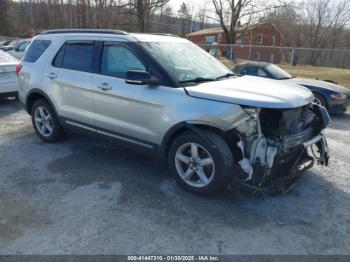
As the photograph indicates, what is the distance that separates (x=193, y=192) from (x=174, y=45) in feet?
7.12

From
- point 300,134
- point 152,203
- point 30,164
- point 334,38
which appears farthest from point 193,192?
point 334,38

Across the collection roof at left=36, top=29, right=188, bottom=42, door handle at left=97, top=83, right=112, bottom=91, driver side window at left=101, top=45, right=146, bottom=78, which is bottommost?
door handle at left=97, top=83, right=112, bottom=91

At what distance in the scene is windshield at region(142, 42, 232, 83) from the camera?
406 cm

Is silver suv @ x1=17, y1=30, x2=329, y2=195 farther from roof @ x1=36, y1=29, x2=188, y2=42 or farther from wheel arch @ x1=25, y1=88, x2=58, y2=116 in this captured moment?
wheel arch @ x1=25, y1=88, x2=58, y2=116

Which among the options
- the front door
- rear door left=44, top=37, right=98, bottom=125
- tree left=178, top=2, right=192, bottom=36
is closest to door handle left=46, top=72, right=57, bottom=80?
rear door left=44, top=37, right=98, bottom=125

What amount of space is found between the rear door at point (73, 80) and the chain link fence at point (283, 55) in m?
15.0

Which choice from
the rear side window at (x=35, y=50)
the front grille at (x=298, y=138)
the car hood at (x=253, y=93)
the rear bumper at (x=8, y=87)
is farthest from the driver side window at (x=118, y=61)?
the rear bumper at (x=8, y=87)

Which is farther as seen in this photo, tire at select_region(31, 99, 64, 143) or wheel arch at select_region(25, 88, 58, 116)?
tire at select_region(31, 99, 64, 143)

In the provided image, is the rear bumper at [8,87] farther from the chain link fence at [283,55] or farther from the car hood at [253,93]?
the chain link fence at [283,55]

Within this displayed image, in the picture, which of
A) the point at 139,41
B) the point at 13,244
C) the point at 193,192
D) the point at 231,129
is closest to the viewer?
the point at 13,244

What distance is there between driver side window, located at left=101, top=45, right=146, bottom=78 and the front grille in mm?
1990

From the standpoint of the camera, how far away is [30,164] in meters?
4.79

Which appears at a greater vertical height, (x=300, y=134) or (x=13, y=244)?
(x=300, y=134)

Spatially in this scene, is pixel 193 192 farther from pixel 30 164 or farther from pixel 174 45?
pixel 30 164
